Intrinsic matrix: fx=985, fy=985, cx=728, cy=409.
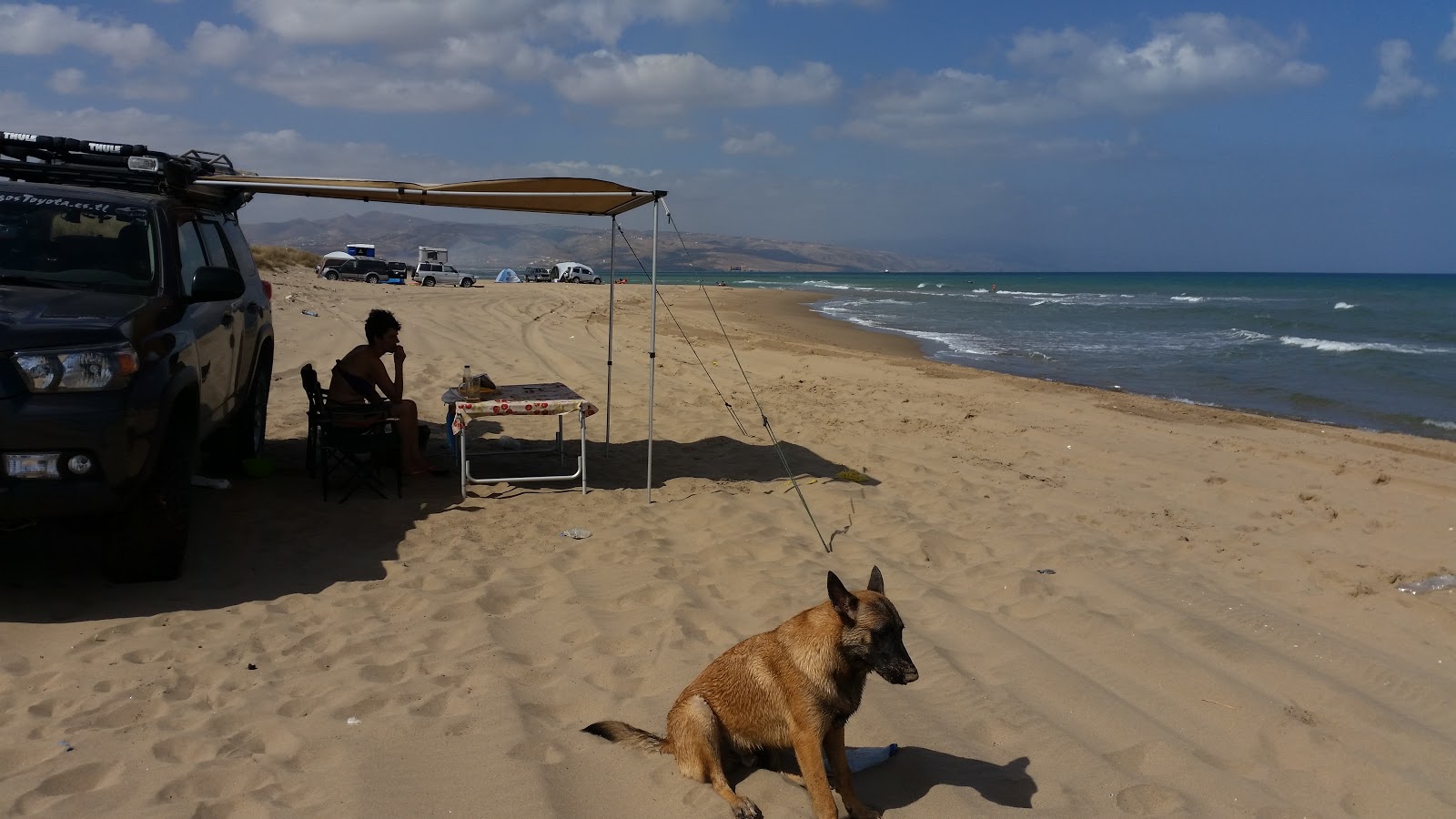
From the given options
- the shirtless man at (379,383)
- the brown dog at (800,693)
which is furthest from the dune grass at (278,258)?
the brown dog at (800,693)

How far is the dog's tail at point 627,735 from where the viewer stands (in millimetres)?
3436

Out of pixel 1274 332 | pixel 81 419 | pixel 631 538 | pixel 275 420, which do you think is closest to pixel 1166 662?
pixel 631 538

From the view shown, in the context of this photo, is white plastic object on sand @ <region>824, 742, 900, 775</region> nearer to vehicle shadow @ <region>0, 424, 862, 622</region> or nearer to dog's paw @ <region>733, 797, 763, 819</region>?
dog's paw @ <region>733, 797, 763, 819</region>

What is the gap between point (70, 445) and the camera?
4.18 metres

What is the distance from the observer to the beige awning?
20.5 feet

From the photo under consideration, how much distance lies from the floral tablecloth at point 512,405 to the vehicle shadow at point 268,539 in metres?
0.61

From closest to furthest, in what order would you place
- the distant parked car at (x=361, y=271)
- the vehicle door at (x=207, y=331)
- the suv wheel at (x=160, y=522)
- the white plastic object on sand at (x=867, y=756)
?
the white plastic object on sand at (x=867, y=756) < the suv wheel at (x=160, y=522) < the vehicle door at (x=207, y=331) < the distant parked car at (x=361, y=271)

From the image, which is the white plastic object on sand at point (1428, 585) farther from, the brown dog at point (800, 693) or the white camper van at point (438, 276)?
the white camper van at point (438, 276)

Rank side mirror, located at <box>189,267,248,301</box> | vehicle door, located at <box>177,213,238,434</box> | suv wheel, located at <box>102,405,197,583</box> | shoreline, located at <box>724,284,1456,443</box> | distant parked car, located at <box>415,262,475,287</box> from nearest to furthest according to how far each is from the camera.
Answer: suv wheel, located at <box>102,405,197,583</box> < side mirror, located at <box>189,267,248,301</box> < vehicle door, located at <box>177,213,238,434</box> < shoreline, located at <box>724,284,1456,443</box> < distant parked car, located at <box>415,262,475,287</box>

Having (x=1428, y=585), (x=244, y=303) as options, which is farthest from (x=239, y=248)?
(x=1428, y=585)

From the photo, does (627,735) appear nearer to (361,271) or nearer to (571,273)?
(361,271)

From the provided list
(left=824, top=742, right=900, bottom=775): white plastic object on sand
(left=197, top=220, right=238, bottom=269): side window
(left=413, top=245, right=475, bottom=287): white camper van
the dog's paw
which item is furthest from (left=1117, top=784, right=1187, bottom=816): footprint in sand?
(left=413, top=245, right=475, bottom=287): white camper van

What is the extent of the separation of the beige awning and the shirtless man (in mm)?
884

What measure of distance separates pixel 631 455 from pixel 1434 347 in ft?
84.3
